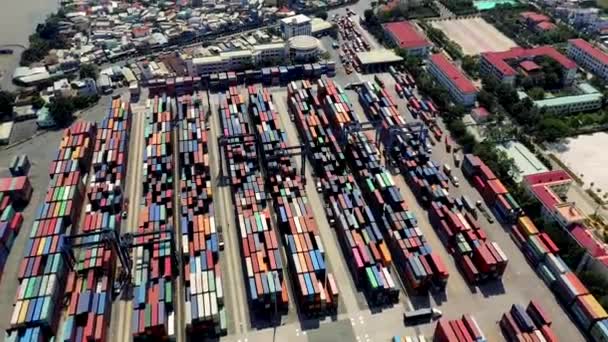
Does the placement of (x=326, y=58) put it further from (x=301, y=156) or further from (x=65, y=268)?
(x=65, y=268)

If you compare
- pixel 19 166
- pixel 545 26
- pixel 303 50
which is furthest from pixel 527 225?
pixel 19 166

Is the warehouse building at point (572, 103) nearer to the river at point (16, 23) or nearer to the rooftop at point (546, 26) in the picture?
the rooftop at point (546, 26)

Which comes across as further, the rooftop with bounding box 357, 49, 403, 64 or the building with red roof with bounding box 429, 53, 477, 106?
the rooftop with bounding box 357, 49, 403, 64

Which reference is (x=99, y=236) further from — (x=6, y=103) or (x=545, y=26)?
(x=545, y=26)

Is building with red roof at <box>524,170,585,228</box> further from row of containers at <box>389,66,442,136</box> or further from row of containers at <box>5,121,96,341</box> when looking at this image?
row of containers at <box>5,121,96,341</box>

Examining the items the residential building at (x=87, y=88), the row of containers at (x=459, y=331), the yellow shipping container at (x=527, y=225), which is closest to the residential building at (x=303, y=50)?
the residential building at (x=87, y=88)

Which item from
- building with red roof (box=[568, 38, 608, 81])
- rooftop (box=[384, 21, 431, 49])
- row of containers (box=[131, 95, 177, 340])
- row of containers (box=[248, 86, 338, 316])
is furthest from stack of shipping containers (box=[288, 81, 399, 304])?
building with red roof (box=[568, 38, 608, 81])
